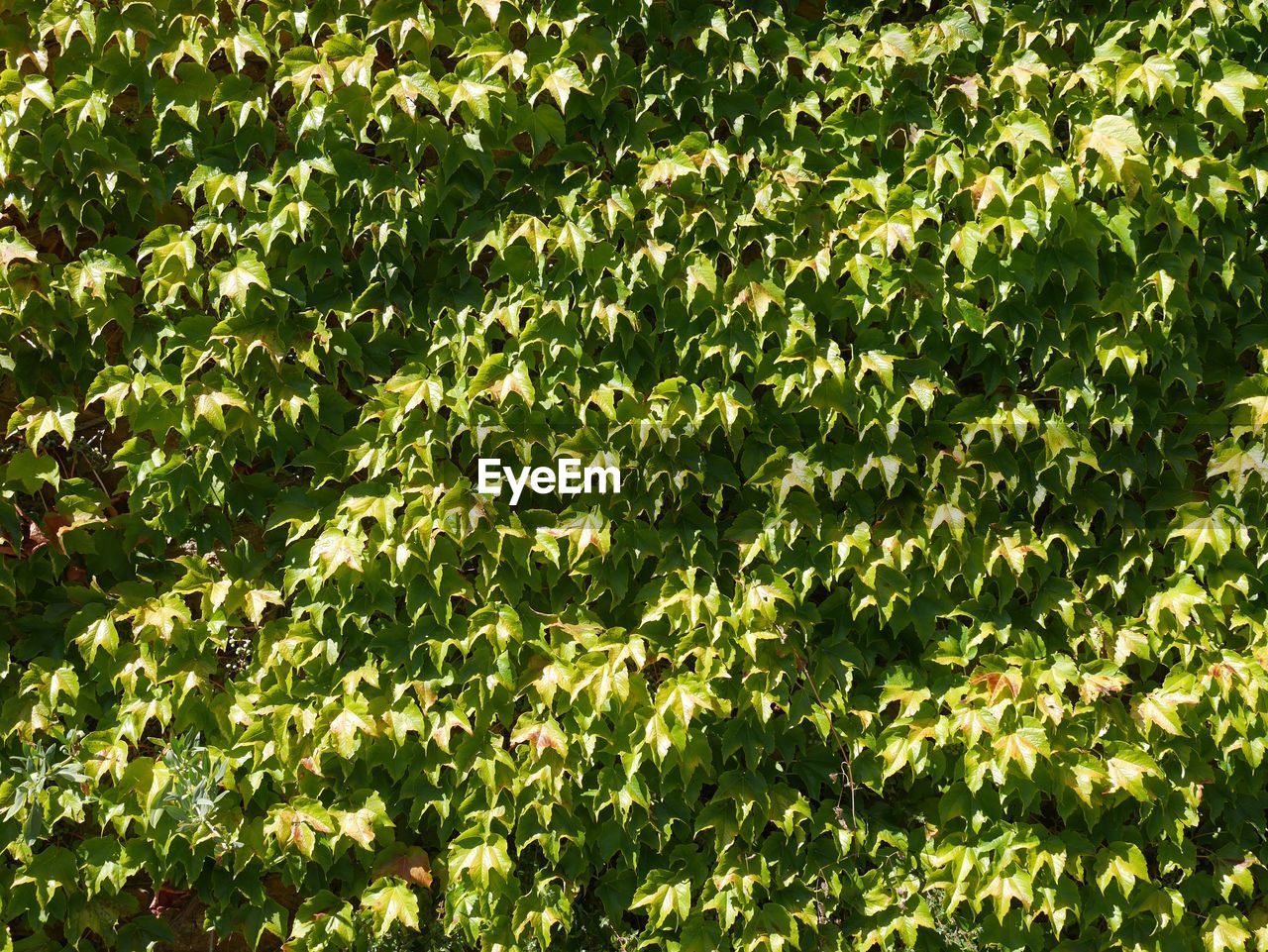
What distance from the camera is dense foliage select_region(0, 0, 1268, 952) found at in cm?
246

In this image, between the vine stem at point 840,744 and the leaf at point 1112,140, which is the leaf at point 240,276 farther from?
the leaf at point 1112,140

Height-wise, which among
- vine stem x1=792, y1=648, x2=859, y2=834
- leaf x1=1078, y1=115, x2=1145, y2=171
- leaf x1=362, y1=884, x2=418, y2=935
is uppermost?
leaf x1=1078, y1=115, x2=1145, y2=171

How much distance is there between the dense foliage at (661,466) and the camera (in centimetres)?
246

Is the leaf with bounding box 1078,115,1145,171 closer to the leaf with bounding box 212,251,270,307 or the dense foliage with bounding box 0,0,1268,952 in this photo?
the dense foliage with bounding box 0,0,1268,952

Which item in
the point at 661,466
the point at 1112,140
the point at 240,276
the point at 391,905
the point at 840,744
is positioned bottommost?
the point at 391,905

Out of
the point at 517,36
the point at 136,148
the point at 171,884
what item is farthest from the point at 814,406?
the point at 171,884

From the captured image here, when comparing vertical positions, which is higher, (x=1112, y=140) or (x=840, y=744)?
(x=1112, y=140)

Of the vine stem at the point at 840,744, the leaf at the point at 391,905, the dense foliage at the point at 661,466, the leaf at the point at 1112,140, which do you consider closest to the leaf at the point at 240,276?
the dense foliage at the point at 661,466

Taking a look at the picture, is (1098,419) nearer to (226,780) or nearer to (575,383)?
(575,383)

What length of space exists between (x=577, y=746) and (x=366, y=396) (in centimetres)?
101

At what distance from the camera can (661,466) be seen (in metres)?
2.48

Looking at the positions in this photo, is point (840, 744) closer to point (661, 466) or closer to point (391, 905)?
point (661, 466)

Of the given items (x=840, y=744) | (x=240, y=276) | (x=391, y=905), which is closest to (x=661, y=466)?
(x=840, y=744)

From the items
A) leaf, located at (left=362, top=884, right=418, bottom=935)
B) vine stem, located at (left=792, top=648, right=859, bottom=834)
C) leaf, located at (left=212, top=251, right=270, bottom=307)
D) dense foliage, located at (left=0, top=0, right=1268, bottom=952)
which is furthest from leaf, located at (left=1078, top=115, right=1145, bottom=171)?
leaf, located at (left=362, top=884, right=418, bottom=935)
